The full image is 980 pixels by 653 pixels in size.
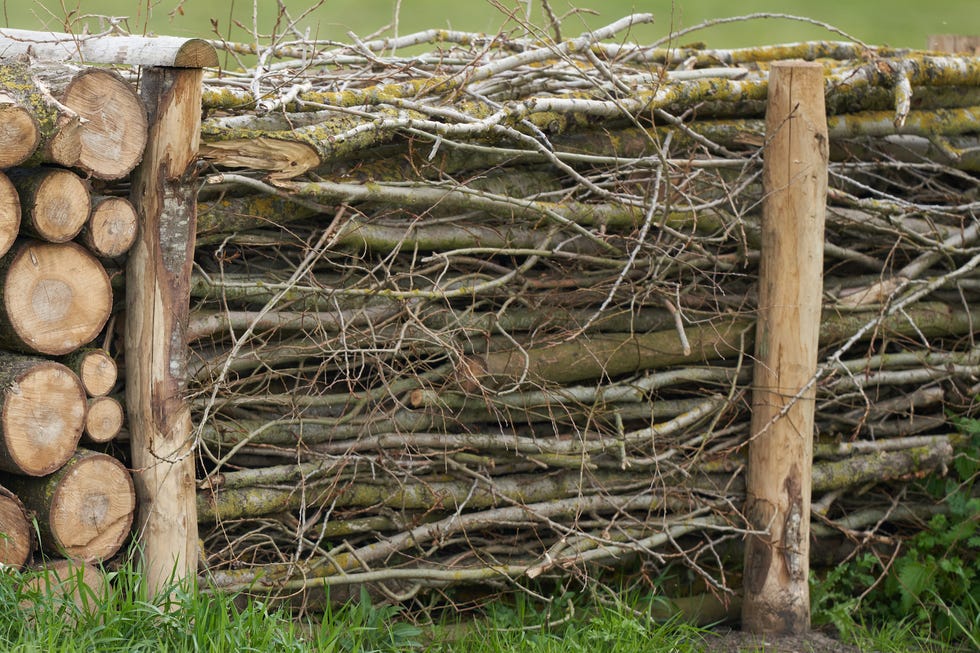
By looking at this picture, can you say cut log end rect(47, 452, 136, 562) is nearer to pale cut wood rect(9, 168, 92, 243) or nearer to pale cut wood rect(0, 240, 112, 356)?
pale cut wood rect(0, 240, 112, 356)

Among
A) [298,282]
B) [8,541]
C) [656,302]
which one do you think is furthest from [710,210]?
[8,541]

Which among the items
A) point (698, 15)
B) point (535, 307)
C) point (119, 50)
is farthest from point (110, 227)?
point (698, 15)

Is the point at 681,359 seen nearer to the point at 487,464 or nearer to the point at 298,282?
the point at 487,464

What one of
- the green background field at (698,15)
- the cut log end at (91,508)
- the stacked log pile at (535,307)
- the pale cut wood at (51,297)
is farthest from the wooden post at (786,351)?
the green background field at (698,15)

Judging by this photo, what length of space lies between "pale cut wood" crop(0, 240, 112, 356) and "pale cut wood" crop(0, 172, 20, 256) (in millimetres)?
72

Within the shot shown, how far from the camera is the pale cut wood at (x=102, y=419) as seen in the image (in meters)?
A: 2.78

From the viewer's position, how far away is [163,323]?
287cm

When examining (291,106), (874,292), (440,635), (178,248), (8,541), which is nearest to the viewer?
(8,541)

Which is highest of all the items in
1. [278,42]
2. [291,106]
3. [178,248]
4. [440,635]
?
[278,42]

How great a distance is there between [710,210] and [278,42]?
173 cm

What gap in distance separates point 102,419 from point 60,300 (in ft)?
1.21

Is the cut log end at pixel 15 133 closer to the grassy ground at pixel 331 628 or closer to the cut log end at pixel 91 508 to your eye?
the cut log end at pixel 91 508

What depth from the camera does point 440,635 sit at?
3408 millimetres

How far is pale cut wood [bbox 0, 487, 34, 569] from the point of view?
2.67m
